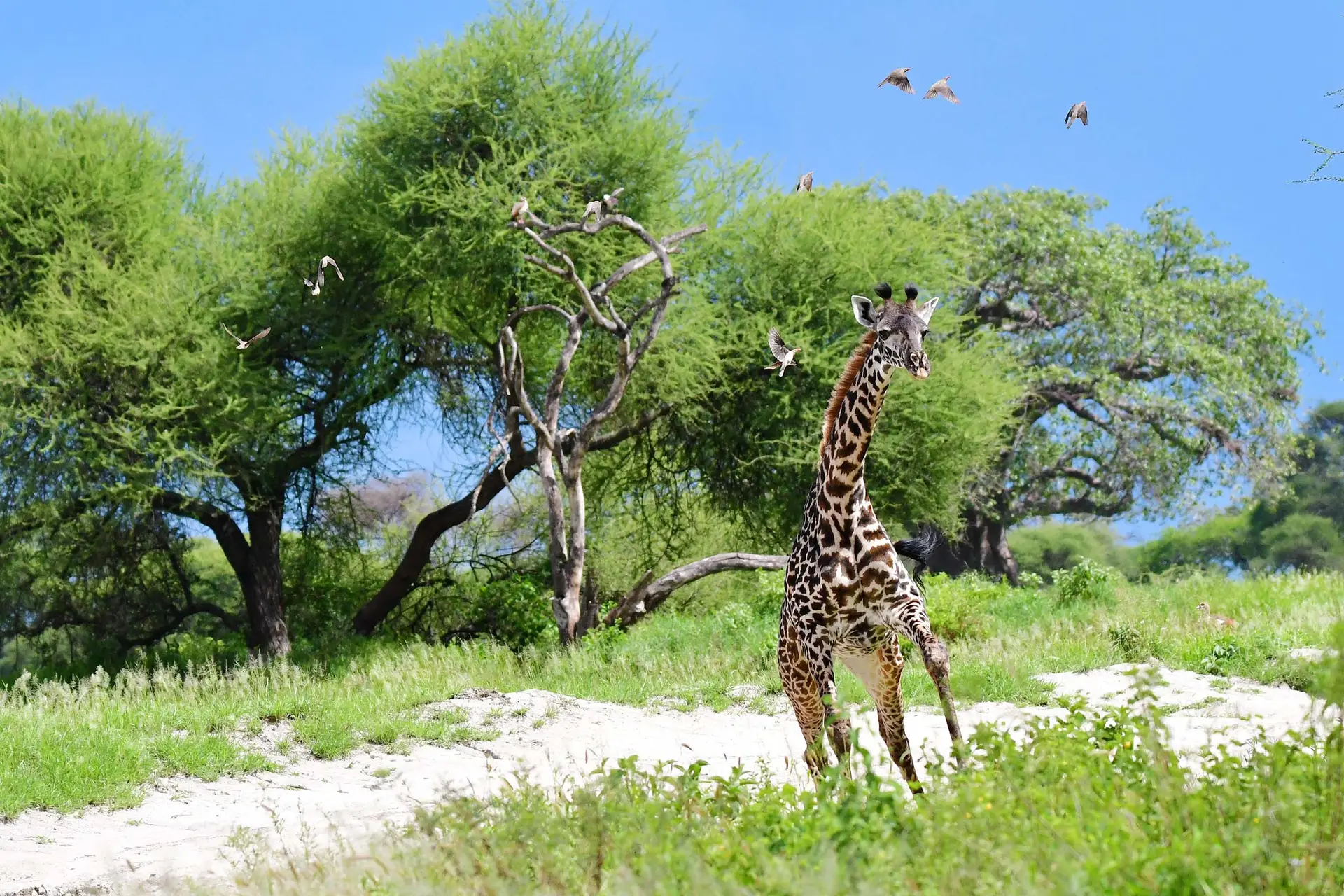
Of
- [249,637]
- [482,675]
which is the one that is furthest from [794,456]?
[249,637]

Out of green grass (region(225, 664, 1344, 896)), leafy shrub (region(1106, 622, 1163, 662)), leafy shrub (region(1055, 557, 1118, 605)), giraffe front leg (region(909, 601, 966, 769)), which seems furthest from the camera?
leafy shrub (region(1055, 557, 1118, 605))

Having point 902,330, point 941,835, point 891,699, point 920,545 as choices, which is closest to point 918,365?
point 902,330

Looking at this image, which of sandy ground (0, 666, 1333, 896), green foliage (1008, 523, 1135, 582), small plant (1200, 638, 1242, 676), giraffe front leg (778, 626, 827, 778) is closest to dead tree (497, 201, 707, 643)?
sandy ground (0, 666, 1333, 896)

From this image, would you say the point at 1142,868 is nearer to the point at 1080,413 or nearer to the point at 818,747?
the point at 818,747

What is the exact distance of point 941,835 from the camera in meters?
4.55

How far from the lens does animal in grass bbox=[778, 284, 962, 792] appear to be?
6.81m

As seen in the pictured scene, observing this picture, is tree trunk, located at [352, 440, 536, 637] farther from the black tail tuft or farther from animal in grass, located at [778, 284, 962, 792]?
animal in grass, located at [778, 284, 962, 792]

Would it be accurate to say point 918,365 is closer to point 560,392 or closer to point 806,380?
point 560,392

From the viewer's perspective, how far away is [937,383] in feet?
72.1

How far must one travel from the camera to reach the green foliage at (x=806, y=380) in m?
21.8

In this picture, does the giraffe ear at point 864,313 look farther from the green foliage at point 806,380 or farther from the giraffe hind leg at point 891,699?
the green foliage at point 806,380

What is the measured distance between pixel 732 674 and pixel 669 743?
9.68ft

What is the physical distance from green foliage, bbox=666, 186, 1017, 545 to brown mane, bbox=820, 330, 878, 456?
13.7 meters

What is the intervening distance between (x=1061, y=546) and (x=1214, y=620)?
37794 millimetres
